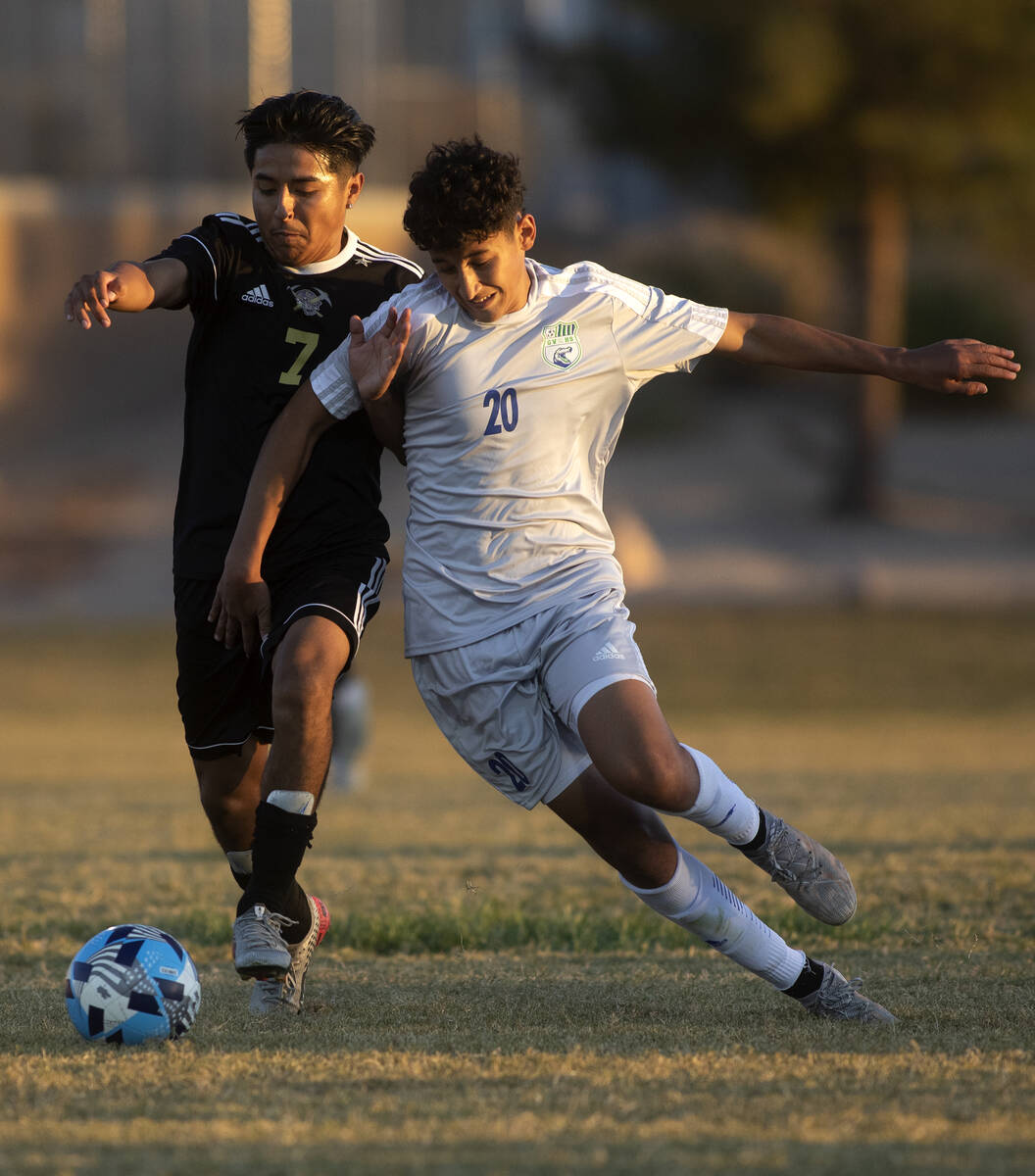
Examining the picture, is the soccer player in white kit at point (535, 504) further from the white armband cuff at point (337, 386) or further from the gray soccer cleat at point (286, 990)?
the gray soccer cleat at point (286, 990)

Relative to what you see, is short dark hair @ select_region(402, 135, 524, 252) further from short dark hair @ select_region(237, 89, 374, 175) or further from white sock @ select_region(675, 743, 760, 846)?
white sock @ select_region(675, 743, 760, 846)

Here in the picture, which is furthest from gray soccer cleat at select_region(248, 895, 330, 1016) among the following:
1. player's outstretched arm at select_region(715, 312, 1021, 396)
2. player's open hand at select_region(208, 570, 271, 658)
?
player's outstretched arm at select_region(715, 312, 1021, 396)

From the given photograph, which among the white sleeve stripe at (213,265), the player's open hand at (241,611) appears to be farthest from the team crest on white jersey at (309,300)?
the player's open hand at (241,611)

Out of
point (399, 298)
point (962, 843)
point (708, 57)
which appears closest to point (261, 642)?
point (399, 298)

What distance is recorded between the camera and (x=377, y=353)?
4.71 m

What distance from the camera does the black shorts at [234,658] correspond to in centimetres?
502

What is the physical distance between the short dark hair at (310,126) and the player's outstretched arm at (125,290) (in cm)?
40

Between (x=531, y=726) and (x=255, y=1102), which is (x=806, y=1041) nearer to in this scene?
(x=531, y=726)

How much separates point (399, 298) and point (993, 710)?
16518 mm

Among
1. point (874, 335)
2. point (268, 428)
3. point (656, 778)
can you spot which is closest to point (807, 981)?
point (656, 778)

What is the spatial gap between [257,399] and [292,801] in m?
1.24

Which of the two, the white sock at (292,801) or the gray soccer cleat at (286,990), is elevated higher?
the white sock at (292,801)

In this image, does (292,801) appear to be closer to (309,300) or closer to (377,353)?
(377,353)

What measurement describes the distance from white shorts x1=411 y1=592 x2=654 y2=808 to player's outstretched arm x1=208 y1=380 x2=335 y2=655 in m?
0.55
